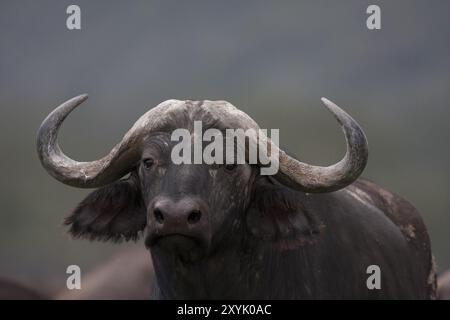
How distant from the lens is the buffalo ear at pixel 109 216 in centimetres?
662

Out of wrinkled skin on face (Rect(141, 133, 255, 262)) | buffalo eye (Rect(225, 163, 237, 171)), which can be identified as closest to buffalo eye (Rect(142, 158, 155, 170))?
wrinkled skin on face (Rect(141, 133, 255, 262))

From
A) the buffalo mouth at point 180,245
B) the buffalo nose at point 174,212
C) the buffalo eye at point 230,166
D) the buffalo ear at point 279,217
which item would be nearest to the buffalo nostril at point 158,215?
the buffalo nose at point 174,212

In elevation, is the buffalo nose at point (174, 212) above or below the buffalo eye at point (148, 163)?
below

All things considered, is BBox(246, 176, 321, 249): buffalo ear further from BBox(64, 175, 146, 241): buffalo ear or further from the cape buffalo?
BBox(64, 175, 146, 241): buffalo ear

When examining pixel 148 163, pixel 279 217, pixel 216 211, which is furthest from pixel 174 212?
pixel 279 217

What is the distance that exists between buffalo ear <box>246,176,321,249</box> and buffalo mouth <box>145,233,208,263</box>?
0.54 m

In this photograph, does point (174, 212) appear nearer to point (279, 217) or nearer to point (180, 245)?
point (180, 245)

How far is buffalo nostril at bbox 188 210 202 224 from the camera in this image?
563 cm

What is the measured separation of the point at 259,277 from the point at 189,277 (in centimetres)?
53

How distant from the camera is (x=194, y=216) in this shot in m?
5.68

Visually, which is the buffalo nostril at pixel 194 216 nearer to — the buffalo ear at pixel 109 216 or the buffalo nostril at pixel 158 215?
the buffalo nostril at pixel 158 215

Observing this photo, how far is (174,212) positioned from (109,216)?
122cm

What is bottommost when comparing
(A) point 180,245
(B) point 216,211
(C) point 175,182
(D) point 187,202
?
(A) point 180,245
